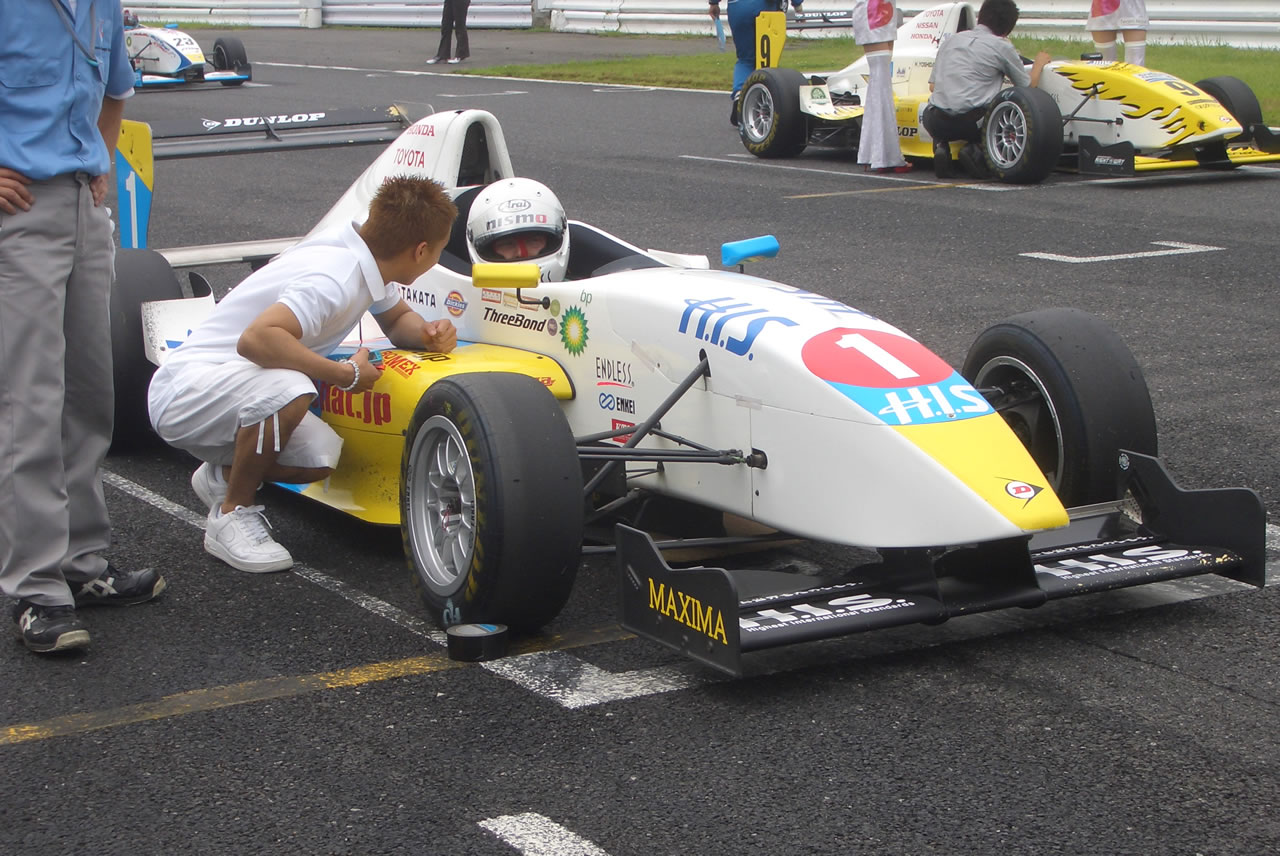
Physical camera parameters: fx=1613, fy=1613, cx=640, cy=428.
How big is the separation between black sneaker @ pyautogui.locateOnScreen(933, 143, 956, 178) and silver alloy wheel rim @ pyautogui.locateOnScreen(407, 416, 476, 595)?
9.58 m

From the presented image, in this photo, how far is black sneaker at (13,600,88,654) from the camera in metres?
4.13

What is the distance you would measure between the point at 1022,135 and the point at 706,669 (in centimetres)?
927

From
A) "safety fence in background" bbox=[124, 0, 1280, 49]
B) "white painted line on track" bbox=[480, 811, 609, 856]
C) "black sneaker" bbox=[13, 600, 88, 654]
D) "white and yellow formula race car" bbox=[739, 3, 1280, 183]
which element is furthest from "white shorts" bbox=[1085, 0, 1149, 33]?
"white painted line on track" bbox=[480, 811, 609, 856]

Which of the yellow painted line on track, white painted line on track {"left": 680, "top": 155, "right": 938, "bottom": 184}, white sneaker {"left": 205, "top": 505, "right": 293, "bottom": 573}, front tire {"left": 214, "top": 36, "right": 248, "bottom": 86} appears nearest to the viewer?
the yellow painted line on track

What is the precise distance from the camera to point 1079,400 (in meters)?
4.55

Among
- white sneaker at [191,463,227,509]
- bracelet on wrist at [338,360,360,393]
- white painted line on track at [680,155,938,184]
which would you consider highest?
bracelet on wrist at [338,360,360,393]

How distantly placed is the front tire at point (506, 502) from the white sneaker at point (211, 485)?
39.6 inches

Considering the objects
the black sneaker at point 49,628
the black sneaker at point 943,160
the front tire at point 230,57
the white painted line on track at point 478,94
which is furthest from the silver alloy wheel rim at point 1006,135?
the front tire at point 230,57

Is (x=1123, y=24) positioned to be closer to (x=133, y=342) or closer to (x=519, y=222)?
(x=519, y=222)

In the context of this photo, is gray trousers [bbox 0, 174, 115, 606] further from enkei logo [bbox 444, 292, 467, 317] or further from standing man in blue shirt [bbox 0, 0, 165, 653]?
enkei logo [bbox 444, 292, 467, 317]

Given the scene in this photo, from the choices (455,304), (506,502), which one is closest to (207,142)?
(455,304)

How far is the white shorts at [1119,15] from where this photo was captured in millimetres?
14434

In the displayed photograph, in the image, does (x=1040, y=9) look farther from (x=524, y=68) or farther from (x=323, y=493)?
(x=323, y=493)

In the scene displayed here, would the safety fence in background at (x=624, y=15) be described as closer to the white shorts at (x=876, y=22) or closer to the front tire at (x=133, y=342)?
the white shorts at (x=876, y=22)
